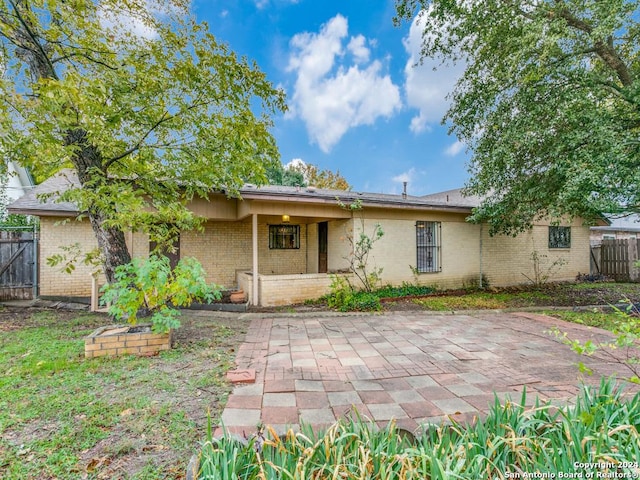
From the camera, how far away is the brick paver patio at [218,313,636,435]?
2.73m

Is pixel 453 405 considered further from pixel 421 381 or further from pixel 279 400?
pixel 279 400

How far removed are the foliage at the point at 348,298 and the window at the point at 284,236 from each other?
11.8 feet

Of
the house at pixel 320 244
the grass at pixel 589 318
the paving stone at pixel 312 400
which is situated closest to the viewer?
the paving stone at pixel 312 400

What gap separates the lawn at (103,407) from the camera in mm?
2068

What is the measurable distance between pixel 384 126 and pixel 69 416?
Result: 17279 millimetres

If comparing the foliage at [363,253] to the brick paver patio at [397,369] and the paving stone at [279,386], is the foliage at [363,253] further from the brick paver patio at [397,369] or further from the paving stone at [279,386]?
the paving stone at [279,386]

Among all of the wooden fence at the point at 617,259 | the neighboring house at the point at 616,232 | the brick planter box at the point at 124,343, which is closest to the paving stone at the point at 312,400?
the brick planter box at the point at 124,343

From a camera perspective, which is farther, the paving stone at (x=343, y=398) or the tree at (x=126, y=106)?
the tree at (x=126, y=106)

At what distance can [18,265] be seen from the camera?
27.5 feet

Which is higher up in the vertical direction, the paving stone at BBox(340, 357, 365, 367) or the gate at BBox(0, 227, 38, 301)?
the gate at BBox(0, 227, 38, 301)

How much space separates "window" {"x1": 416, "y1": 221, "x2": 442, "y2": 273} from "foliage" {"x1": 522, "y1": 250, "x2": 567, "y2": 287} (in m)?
3.93

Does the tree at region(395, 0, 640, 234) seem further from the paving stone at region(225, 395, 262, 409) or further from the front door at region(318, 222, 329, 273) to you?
the paving stone at region(225, 395, 262, 409)

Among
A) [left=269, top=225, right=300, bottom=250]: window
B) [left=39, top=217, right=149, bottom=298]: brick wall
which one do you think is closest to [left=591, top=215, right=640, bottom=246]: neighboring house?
[left=269, top=225, right=300, bottom=250]: window

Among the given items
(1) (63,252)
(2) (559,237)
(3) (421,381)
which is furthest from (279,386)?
(2) (559,237)
